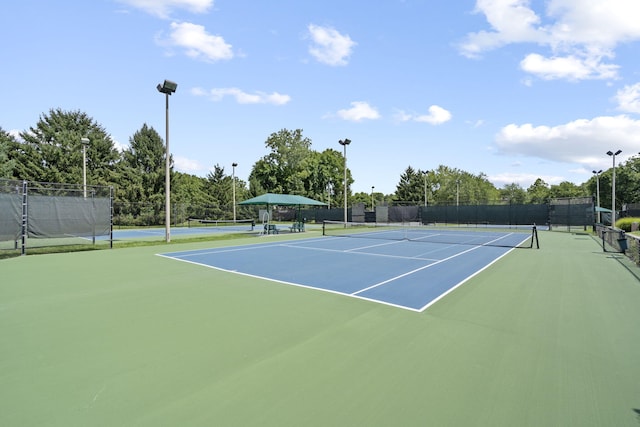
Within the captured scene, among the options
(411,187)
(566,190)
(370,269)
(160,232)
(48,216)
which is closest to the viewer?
(370,269)

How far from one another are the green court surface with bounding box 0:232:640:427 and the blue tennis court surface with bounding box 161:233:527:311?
A: 0.52 m

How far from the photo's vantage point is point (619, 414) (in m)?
2.68

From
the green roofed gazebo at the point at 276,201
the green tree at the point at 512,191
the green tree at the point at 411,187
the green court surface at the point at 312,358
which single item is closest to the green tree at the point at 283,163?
the green tree at the point at 411,187

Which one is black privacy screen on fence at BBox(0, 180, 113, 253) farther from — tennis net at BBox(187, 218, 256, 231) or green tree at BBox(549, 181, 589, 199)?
green tree at BBox(549, 181, 589, 199)

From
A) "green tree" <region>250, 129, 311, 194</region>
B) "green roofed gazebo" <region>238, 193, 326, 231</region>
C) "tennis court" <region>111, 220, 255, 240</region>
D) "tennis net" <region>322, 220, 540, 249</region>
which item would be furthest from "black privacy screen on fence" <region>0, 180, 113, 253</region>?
"green tree" <region>250, 129, 311, 194</region>

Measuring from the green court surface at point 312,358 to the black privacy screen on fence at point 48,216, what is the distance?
23.6 feet

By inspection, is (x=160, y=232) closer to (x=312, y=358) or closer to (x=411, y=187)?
(x=312, y=358)

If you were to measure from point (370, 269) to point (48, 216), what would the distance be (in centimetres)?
1233

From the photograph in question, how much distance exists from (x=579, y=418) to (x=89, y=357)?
461 cm

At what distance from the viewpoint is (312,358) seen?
3.67 meters

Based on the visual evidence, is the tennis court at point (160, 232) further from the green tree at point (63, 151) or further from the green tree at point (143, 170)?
the green tree at point (63, 151)

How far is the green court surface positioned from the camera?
2.70 meters

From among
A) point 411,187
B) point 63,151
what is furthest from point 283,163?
point 63,151

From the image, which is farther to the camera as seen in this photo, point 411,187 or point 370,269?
point 411,187
